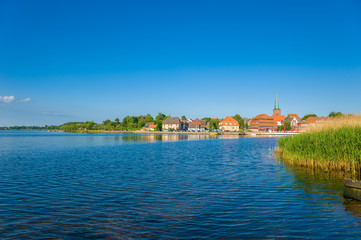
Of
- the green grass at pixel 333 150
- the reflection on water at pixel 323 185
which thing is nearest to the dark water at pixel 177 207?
the reflection on water at pixel 323 185

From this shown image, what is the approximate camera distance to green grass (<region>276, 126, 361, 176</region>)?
19.6 m

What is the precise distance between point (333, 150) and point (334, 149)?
0.11 metres

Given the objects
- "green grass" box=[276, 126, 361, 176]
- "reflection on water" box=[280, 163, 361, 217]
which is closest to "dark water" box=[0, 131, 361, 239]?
"reflection on water" box=[280, 163, 361, 217]

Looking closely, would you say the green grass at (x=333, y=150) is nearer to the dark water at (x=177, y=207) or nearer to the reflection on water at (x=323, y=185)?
the reflection on water at (x=323, y=185)

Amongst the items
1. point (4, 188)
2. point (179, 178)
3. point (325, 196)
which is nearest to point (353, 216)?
point (325, 196)

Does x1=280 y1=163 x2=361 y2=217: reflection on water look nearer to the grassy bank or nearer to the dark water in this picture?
the dark water

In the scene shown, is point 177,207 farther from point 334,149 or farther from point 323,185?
point 334,149

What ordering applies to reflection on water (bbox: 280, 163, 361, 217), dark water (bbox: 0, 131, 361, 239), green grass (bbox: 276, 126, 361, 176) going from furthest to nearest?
1. green grass (bbox: 276, 126, 361, 176)
2. reflection on water (bbox: 280, 163, 361, 217)
3. dark water (bbox: 0, 131, 361, 239)

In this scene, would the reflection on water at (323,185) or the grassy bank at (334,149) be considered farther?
the grassy bank at (334,149)

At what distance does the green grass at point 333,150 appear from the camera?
774 inches

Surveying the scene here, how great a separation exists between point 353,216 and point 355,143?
10203mm

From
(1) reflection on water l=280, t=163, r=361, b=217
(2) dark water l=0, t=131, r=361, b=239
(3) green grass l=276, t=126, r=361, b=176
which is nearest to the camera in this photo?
(2) dark water l=0, t=131, r=361, b=239

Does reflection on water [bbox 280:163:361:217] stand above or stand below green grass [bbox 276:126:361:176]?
below

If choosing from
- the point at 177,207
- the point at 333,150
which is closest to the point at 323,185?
the point at 333,150
